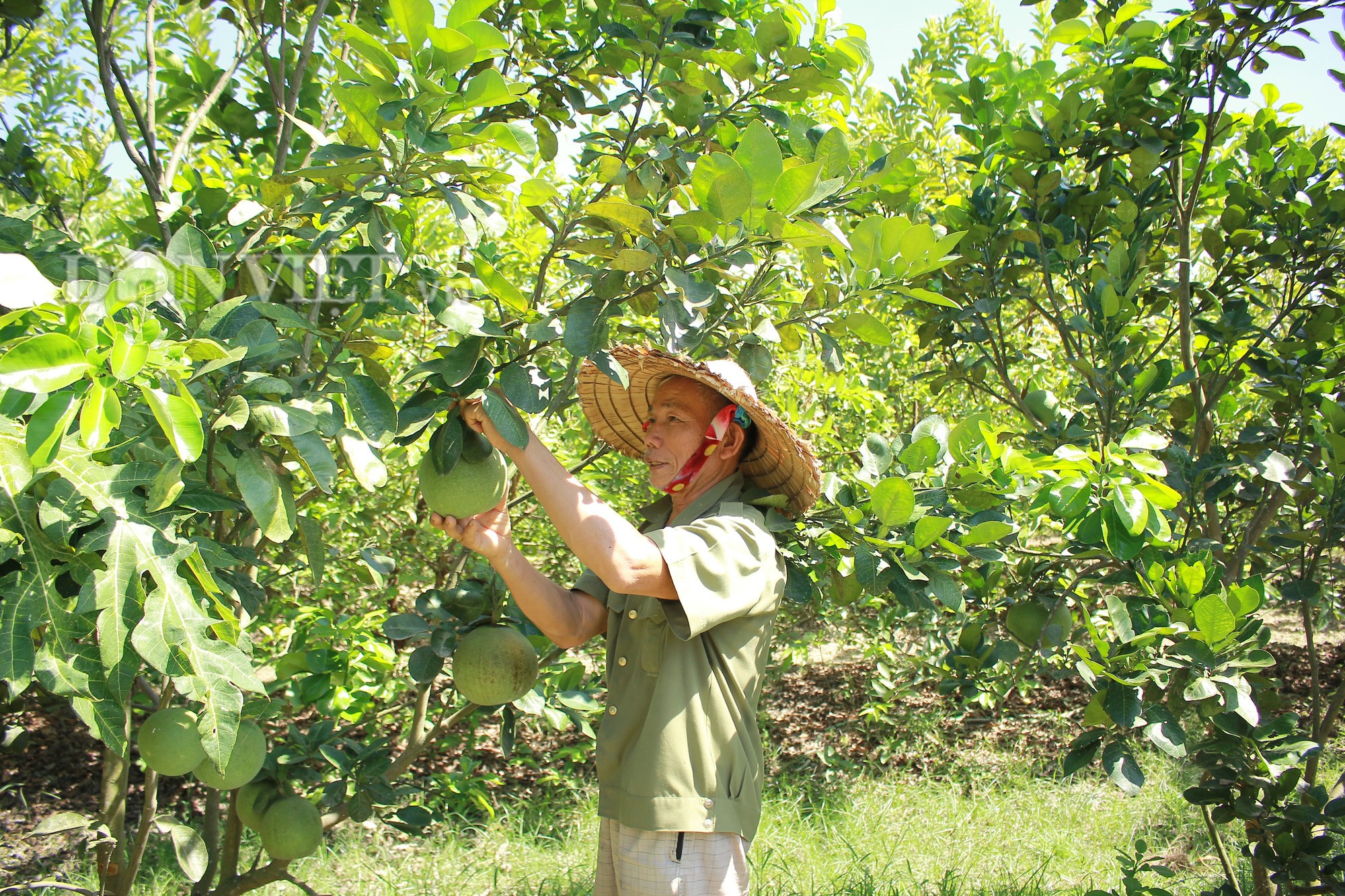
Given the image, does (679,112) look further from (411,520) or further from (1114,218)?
(411,520)

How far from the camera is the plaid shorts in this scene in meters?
1.63

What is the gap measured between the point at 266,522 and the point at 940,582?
1154 mm

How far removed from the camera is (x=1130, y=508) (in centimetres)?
163

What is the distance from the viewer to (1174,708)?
182 cm

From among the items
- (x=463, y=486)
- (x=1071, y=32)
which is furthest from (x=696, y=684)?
(x=1071, y=32)

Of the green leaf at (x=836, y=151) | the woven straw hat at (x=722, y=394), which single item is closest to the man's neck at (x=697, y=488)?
the woven straw hat at (x=722, y=394)

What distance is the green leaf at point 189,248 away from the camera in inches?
50.8

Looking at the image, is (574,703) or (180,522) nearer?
(180,522)

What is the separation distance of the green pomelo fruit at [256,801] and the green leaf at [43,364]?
137 cm

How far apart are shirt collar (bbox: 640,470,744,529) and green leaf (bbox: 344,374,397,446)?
0.65 meters

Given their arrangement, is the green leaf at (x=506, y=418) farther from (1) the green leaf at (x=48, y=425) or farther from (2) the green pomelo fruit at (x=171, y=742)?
(2) the green pomelo fruit at (x=171, y=742)

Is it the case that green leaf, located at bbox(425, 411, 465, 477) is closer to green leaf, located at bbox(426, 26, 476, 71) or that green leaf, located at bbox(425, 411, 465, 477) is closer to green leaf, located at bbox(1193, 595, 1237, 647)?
green leaf, located at bbox(426, 26, 476, 71)

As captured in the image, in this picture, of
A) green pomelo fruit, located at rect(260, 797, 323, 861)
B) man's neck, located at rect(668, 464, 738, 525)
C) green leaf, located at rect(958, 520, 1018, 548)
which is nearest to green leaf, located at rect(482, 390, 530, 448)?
man's neck, located at rect(668, 464, 738, 525)

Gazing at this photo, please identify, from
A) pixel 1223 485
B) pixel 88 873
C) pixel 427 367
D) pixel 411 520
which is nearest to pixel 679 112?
pixel 427 367
